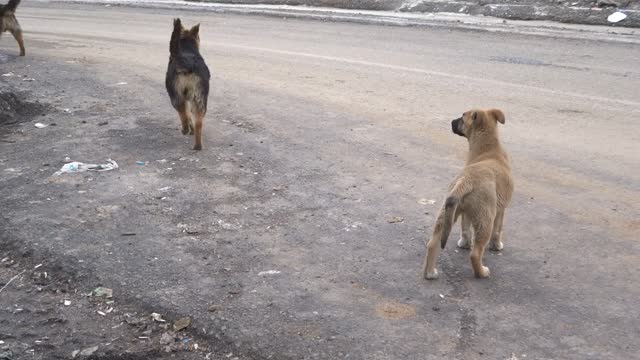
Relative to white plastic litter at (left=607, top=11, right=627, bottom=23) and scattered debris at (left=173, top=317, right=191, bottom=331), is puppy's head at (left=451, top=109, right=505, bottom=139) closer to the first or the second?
scattered debris at (left=173, top=317, right=191, bottom=331)

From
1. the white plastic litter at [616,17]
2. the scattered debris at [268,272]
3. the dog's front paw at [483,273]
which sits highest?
the white plastic litter at [616,17]

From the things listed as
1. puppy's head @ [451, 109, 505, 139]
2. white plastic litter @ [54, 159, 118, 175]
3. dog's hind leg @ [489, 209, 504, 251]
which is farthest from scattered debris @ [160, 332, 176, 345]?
white plastic litter @ [54, 159, 118, 175]

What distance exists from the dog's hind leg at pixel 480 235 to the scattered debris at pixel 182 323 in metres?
2.01

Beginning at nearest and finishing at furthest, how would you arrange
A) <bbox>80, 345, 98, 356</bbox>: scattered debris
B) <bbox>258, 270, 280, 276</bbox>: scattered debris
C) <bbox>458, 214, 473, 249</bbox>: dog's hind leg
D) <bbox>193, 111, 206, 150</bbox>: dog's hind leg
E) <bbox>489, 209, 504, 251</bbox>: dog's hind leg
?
<bbox>80, 345, 98, 356</bbox>: scattered debris, <bbox>258, 270, 280, 276</bbox>: scattered debris, <bbox>489, 209, 504, 251</bbox>: dog's hind leg, <bbox>458, 214, 473, 249</bbox>: dog's hind leg, <bbox>193, 111, 206, 150</bbox>: dog's hind leg

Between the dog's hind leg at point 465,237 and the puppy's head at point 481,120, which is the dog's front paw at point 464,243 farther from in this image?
the puppy's head at point 481,120

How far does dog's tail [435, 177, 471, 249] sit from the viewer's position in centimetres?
487

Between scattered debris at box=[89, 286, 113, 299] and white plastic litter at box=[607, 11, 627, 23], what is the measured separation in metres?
14.8

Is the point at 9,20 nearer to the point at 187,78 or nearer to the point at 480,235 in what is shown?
the point at 187,78

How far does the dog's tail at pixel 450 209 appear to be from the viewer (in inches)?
192

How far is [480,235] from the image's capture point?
4.99m

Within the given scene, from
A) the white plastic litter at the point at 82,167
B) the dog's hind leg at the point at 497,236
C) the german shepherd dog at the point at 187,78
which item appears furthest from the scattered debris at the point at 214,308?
the german shepherd dog at the point at 187,78

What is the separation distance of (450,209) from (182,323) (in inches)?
75.8

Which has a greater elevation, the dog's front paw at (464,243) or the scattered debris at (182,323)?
the dog's front paw at (464,243)

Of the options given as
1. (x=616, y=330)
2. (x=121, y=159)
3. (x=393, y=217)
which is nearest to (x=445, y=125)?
(x=393, y=217)
